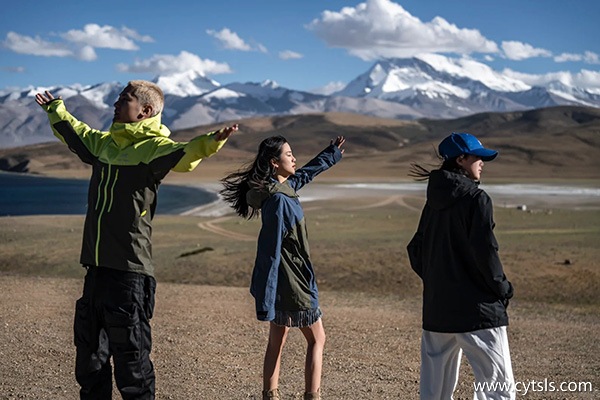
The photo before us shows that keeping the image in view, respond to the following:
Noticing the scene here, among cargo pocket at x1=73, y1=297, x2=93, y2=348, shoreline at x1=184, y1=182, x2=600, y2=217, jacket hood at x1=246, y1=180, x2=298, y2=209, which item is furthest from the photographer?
shoreline at x1=184, y1=182, x2=600, y2=217

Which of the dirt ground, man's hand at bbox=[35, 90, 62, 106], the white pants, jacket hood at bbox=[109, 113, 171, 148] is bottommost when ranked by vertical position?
the dirt ground

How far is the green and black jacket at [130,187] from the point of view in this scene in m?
5.03

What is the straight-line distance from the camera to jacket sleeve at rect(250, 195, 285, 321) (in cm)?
553

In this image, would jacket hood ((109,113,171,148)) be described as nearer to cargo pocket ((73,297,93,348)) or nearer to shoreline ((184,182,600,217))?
cargo pocket ((73,297,93,348))

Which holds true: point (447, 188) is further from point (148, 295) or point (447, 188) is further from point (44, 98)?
point (44, 98)

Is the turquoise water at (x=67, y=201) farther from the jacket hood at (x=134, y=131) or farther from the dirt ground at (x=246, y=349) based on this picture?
the jacket hood at (x=134, y=131)

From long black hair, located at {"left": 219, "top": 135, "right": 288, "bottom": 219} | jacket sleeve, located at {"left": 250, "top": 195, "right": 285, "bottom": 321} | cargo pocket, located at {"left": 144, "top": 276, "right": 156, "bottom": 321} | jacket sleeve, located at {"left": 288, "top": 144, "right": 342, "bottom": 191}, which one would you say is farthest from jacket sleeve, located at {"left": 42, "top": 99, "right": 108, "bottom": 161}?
jacket sleeve, located at {"left": 288, "top": 144, "right": 342, "bottom": 191}

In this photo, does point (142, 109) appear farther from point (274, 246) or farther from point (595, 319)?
point (595, 319)

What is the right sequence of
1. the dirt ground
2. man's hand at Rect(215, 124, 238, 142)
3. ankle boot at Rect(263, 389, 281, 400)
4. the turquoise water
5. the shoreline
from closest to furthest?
1. man's hand at Rect(215, 124, 238, 142)
2. ankle boot at Rect(263, 389, 281, 400)
3. the dirt ground
4. the shoreline
5. the turquoise water

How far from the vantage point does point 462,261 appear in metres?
5.15

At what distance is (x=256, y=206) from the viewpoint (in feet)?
18.8

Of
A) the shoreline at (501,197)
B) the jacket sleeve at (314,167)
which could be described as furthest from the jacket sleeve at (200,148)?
the shoreline at (501,197)

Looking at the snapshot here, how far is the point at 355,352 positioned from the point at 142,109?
4.72m

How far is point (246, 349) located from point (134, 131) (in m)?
4.44
